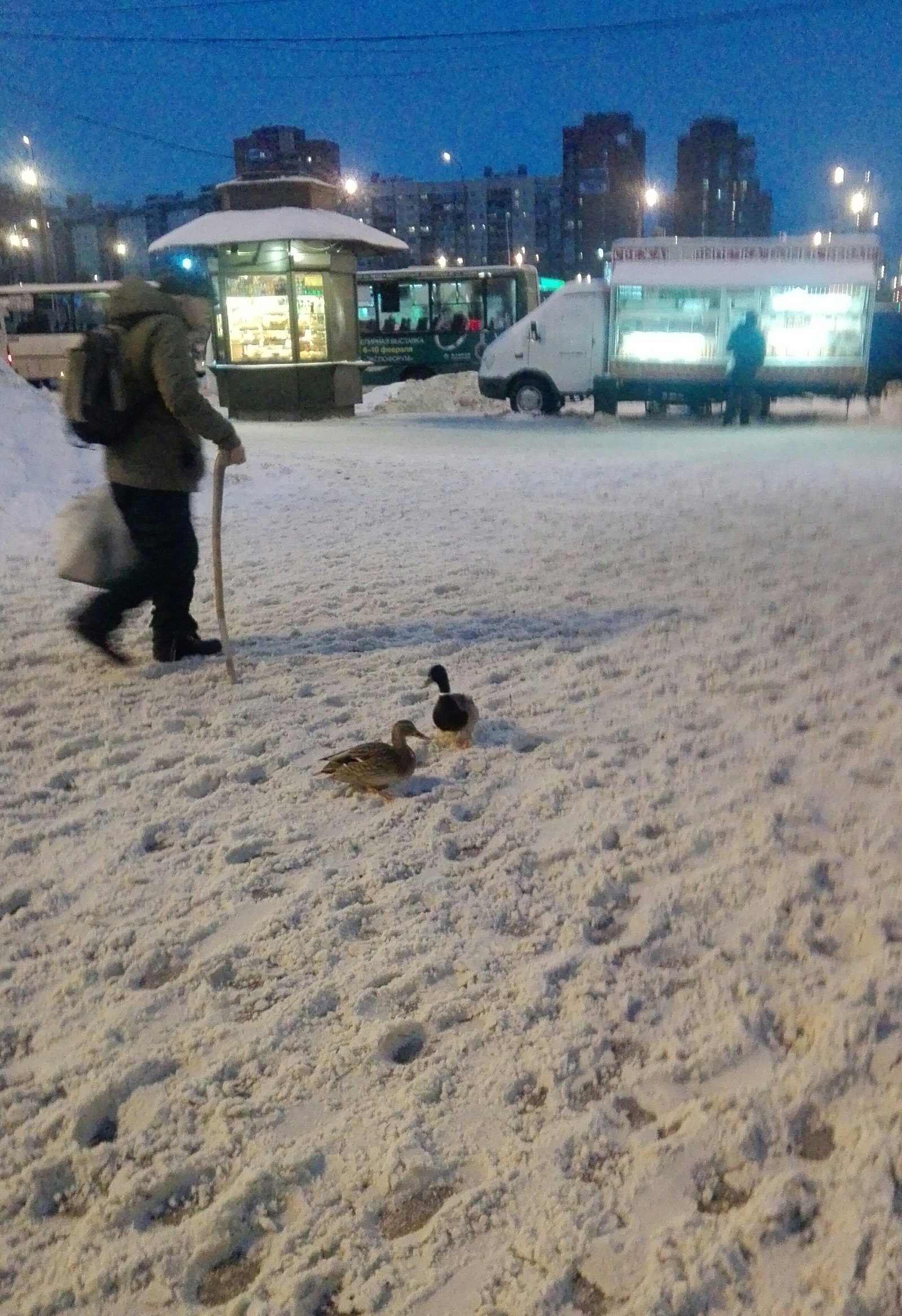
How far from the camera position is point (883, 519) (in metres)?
9.21

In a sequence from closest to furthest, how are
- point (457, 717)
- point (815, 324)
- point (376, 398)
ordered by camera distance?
point (457, 717), point (815, 324), point (376, 398)

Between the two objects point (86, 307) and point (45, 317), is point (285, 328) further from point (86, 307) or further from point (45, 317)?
point (86, 307)

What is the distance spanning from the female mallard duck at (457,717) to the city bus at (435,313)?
21913 millimetres

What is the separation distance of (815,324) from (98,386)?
55.5ft

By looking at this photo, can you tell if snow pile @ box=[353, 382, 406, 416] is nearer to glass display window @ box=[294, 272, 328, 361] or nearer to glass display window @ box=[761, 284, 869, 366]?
glass display window @ box=[294, 272, 328, 361]

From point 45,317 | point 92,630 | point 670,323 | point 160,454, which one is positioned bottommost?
point 92,630

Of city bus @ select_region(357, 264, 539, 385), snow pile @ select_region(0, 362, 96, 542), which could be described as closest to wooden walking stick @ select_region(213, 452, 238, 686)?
snow pile @ select_region(0, 362, 96, 542)

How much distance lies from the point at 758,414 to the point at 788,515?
→ 11541 mm

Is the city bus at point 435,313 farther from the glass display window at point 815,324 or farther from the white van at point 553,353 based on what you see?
the glass display window at point 815,324

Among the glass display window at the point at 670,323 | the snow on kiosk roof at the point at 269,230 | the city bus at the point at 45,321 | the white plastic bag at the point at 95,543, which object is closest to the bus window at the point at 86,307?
the city bus at the point at 45,321

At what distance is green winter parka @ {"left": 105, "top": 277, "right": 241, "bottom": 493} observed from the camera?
4.82m

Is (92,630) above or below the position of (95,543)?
below

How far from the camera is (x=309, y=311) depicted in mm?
18672

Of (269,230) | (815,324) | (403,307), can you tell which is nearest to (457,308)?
(403,307)
